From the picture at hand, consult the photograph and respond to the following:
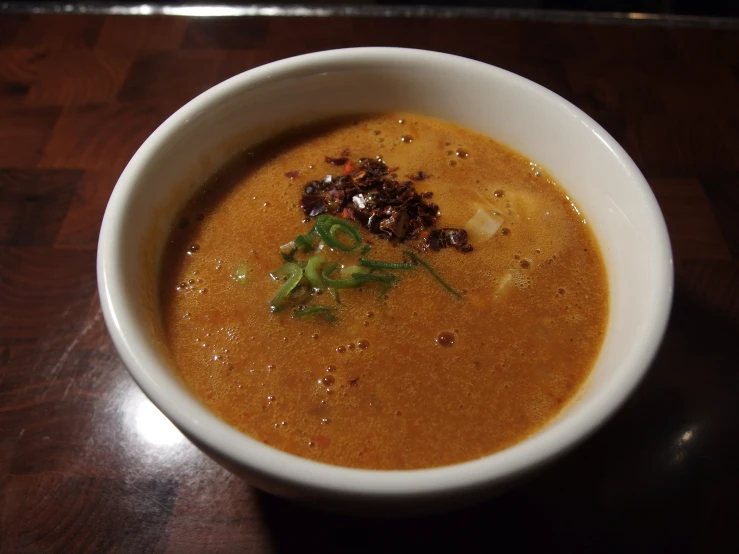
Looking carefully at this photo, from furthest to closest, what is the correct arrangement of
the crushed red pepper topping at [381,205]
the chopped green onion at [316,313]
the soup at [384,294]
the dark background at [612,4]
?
the dark background at [612,4] → the crushed red pepper topping at [381,205] → the chopped green onion at [316,313] → the soup at [384,294]

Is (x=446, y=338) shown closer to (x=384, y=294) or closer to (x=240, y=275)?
(x=384, y=294)

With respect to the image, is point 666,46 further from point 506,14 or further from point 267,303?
point 267,303

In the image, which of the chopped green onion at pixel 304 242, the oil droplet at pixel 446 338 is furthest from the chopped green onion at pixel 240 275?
the oil droplet at pixel 446 338

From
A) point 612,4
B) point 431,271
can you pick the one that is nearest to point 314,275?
point 431,271

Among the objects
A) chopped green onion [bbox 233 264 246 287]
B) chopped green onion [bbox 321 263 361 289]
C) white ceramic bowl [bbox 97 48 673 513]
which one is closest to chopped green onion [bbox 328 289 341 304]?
chopped green onion [bbox 321 263 361 289]

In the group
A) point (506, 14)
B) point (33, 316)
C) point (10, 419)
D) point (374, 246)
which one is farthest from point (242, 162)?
point (506, 14)

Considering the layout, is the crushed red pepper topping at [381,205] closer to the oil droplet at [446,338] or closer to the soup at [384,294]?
the soup at [384,294]

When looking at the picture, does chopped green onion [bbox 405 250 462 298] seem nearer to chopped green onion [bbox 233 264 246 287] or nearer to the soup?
the soup
